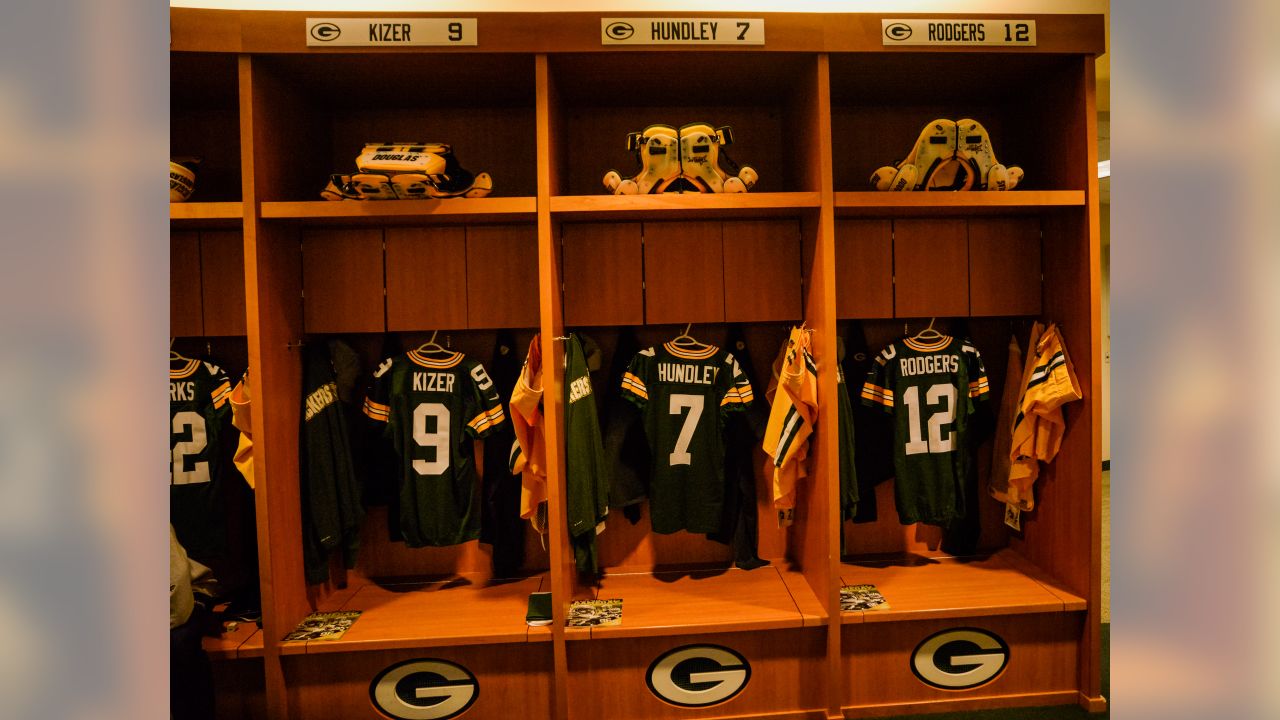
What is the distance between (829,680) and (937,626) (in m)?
0.45

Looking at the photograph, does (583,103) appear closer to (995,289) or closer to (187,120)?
(187,120)

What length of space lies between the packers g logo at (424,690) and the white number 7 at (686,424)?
1.08 m

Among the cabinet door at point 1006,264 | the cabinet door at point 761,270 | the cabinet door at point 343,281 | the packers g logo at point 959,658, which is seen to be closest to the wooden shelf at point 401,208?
the cabinet door at point 343,281

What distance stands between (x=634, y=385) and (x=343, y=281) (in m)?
1.20

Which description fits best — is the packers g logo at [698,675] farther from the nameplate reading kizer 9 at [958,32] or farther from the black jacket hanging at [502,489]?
the nameplate reading kizer 9 at [958,32]

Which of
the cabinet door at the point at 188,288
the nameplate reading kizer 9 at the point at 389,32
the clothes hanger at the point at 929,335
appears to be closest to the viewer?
the nameplate reading kizer 9 at the point at 389,32

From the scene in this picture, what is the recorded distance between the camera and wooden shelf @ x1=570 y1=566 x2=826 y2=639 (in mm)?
2268

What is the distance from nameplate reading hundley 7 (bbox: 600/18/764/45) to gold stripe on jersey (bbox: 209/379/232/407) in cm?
189

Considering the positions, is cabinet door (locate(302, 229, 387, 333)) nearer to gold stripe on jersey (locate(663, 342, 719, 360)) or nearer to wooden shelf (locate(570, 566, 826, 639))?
gold stripe on jersey (locate(663, 342, 719, 360))

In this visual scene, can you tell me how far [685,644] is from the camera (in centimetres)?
234

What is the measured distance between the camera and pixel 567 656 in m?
2.33

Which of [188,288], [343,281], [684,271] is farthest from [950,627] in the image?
[188,288]

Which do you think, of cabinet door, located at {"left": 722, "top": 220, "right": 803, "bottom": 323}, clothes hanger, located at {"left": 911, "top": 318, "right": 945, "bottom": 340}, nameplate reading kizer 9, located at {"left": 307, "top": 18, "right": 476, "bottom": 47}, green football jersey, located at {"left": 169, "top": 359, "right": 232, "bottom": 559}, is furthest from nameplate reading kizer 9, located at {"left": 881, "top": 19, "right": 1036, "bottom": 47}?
green football jersey, located at {"left": 169, "top": 359, "right": 232, "bottom": 559}

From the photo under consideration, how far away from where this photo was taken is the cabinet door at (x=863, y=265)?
2.66 m
